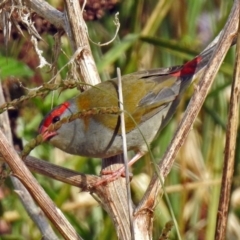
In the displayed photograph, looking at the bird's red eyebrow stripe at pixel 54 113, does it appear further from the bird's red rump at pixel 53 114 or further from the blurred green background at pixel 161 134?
the blurred green background at pixel 161 134

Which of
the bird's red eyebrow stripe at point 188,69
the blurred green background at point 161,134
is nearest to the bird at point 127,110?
the bird's red eyebrow stripe at point 188,69

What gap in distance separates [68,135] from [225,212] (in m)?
1.43

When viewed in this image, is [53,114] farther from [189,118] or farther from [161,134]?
[161,134]

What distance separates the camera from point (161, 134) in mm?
4543

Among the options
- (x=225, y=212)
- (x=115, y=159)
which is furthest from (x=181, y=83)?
(x=225, y=212)

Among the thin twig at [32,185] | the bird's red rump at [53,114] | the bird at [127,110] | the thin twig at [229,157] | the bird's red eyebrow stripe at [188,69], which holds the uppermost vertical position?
the bird's red eyebrow stripe at [188,69]

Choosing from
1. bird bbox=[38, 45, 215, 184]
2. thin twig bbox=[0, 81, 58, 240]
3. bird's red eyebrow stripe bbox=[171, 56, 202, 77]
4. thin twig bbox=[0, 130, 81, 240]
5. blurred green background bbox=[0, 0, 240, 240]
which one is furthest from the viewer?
blurred green background bbox=[0, 0, 240, 240]

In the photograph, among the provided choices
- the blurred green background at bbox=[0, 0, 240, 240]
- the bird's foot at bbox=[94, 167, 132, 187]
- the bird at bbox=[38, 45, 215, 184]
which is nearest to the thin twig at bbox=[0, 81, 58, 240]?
the bird at bbox=[38, 45, 215, 184]

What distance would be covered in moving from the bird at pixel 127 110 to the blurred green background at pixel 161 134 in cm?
49

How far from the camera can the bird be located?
338cm

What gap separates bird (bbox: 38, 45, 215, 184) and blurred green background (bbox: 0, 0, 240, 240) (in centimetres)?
49

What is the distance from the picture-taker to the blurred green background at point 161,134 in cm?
427

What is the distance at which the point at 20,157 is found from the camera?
2.09 m

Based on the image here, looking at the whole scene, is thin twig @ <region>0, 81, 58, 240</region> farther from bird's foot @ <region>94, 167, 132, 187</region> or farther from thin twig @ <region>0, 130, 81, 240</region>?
thin twig @ <region>0, 130, 81, 240</region>
